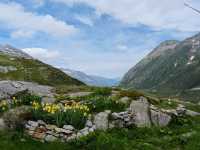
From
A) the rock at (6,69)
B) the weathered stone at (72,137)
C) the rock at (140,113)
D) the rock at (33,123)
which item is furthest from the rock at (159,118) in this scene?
the rock at (6,69)

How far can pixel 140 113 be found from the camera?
83.8ft

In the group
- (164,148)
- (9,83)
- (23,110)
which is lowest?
(164,148)

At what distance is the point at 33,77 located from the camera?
2486 inches

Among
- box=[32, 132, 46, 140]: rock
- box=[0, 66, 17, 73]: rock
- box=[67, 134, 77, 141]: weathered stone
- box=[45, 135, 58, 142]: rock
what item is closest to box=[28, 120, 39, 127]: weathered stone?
box=[32, 132, 46, 140]: rock

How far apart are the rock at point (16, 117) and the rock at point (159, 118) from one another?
8.10 m

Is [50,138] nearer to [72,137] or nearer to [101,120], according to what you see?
[72,137]

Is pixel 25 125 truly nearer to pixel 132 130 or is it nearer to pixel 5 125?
pixel 5 125

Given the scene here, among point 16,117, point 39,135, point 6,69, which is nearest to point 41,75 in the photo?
point 6,69

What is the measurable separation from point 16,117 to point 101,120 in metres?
4.89

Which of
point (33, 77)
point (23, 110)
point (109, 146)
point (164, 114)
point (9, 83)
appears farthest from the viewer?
point (33, 77)

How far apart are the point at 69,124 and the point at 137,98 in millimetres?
8897

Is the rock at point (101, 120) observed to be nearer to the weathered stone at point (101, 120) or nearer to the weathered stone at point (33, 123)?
the weathered stone at point (101, 120)

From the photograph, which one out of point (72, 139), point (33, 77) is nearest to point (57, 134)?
point (72, 139)

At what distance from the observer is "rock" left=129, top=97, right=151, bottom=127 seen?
24.6 metres
